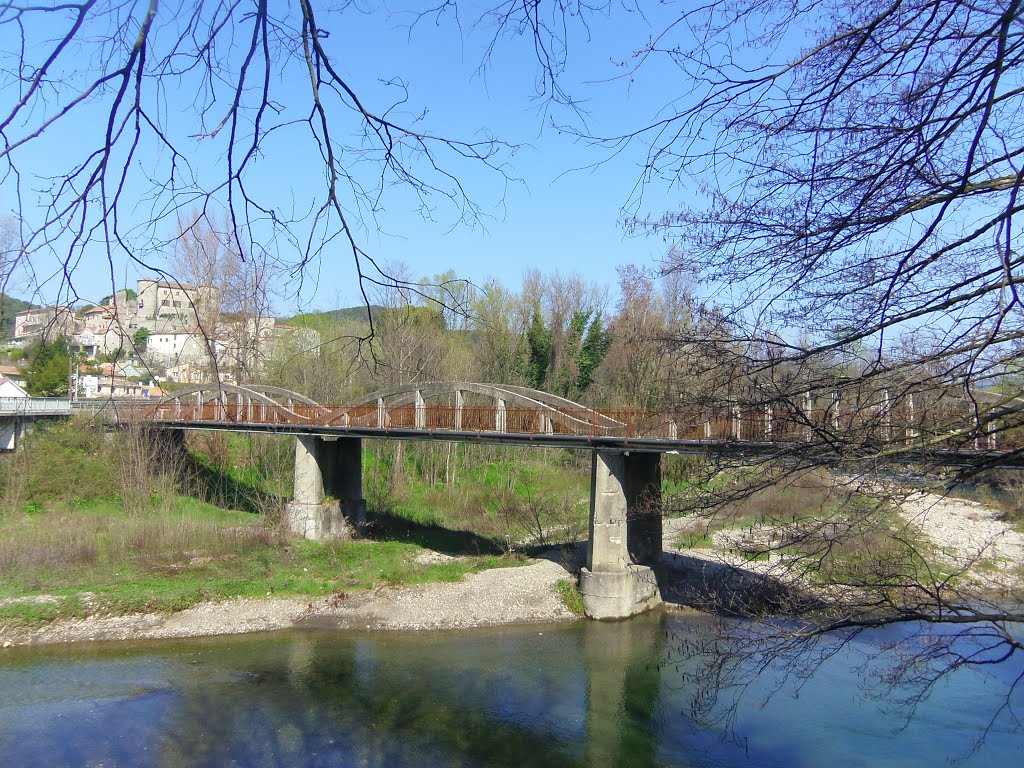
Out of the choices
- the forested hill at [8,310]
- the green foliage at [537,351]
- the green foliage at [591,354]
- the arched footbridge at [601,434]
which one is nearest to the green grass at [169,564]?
the arched footbridge at [601,434]

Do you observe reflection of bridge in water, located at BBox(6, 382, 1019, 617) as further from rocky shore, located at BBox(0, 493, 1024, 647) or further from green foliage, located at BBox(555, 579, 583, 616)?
rocky shore, located at BBox(0, 493, 1024, 647)

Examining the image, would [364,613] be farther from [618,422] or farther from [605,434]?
[618,422]

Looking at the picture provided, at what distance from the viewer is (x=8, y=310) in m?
2.39

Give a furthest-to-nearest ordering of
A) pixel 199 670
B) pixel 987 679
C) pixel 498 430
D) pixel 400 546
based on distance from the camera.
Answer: pixel 400 546, pixel 498 430, pixel 199 670, pixel 987 679

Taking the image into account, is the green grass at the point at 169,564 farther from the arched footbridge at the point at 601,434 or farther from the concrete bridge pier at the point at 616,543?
the concrete bridge pier at the point at 616,543

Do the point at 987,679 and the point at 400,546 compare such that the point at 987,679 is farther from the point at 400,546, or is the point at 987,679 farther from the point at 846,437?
the point at 400,546

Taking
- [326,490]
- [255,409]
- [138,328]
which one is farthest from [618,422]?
[138,328]

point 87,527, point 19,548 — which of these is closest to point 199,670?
point 19,548

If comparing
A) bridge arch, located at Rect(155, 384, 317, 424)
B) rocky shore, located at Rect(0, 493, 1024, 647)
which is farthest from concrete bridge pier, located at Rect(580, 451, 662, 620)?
bridge arch, located at Rect(155, 384, 317, 424)

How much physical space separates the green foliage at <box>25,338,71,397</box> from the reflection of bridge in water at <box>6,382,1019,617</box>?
222 centimetres

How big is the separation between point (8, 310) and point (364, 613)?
1686 centimetres

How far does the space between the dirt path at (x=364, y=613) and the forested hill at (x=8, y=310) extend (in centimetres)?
1581

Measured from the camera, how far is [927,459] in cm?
429

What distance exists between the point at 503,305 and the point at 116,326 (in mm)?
35327
